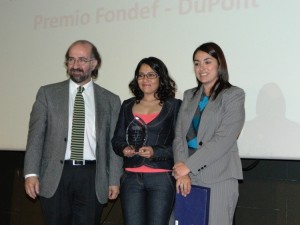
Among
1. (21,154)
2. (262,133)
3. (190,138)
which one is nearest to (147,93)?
(190,138)

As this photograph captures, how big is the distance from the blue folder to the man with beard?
48 centimetres

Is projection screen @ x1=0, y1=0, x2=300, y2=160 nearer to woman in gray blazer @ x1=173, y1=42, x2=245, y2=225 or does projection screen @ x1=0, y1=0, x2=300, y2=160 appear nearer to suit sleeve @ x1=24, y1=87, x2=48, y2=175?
woman in gray blazer @ x1=173, y1=42, x2=245, y2=225

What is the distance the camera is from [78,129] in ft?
8.80

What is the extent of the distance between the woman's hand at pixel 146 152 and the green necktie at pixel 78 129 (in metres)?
0.41

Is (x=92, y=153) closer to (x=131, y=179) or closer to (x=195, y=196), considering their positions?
(x=131, y=179)

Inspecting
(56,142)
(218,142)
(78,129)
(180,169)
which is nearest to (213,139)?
(218,142)

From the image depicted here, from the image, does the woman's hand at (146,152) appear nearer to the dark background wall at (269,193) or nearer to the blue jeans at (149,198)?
the blue jeans at (149,198)

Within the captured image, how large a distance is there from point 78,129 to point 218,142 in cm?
88

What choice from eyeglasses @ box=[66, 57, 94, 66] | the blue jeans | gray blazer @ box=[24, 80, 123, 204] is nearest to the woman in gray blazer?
the blue jeans

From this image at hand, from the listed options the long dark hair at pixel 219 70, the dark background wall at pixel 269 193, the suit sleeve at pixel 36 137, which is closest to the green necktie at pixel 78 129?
the suit sleeve at pixel 36 137

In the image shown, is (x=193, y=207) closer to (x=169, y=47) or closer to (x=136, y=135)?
(x=136, y=135)

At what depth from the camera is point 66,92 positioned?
9.07ft

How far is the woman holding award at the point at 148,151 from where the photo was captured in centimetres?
247

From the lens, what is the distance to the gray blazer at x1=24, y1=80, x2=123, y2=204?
2629 millimetres
